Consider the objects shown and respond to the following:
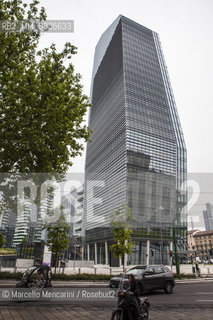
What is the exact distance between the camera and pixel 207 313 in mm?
7316

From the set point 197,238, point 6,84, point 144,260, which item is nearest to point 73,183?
point 6,84

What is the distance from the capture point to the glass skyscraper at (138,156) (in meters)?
63.2

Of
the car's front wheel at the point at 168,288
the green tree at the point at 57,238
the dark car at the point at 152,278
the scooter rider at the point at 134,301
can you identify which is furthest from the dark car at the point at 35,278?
the green tree at the point at 57,238

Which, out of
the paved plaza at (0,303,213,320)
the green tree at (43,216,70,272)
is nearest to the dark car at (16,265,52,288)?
the paved plaza at (0,303,213,320)

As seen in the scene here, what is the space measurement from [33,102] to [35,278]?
827cm

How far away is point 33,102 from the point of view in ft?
38.1

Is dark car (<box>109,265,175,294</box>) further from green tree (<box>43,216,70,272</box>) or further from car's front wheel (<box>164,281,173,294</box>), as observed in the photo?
green tree (<box>43,216,70,272</box>)

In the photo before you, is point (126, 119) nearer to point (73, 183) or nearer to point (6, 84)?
point (73, 183)

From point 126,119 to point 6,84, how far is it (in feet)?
196

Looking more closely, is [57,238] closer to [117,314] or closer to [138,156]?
[117,314]

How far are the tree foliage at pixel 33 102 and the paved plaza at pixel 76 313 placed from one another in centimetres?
758

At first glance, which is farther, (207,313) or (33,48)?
(33,48)

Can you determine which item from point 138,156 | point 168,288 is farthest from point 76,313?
point 138,156

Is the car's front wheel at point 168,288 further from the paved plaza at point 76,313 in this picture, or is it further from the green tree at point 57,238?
the green tree at point 57,238
